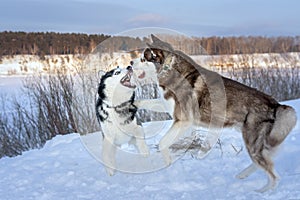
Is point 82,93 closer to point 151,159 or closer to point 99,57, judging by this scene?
point 99,57

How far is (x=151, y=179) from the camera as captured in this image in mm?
4234

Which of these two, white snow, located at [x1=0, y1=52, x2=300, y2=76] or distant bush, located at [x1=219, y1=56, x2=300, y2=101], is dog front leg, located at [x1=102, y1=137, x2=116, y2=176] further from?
distant bush, located at [x1=219, y1=56, x2=300, y2=101]

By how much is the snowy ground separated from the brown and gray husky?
0.73ft

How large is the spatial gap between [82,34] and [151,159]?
6802 millimetres

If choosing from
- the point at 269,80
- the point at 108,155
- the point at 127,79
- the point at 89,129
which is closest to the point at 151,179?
the point at 108,155

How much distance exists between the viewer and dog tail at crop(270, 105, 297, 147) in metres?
3.77

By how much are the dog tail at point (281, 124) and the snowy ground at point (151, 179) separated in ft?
0.51

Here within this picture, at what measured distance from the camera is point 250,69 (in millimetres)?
12047

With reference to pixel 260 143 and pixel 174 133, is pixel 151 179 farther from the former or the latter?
pixel 260 143

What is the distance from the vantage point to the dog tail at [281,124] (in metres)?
3.77

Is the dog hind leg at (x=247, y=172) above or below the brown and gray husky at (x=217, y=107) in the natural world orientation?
below

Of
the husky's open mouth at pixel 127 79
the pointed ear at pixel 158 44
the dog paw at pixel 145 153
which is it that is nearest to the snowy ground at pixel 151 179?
the dog paw at pixel 145 153

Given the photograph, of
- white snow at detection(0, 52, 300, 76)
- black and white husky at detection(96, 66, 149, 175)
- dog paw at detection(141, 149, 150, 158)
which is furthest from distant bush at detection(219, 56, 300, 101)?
black and white husky at detection(96, 66, 149, 175)

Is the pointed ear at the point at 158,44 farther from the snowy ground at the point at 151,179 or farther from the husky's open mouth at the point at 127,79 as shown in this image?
the snowy ground at the point at 151,179
